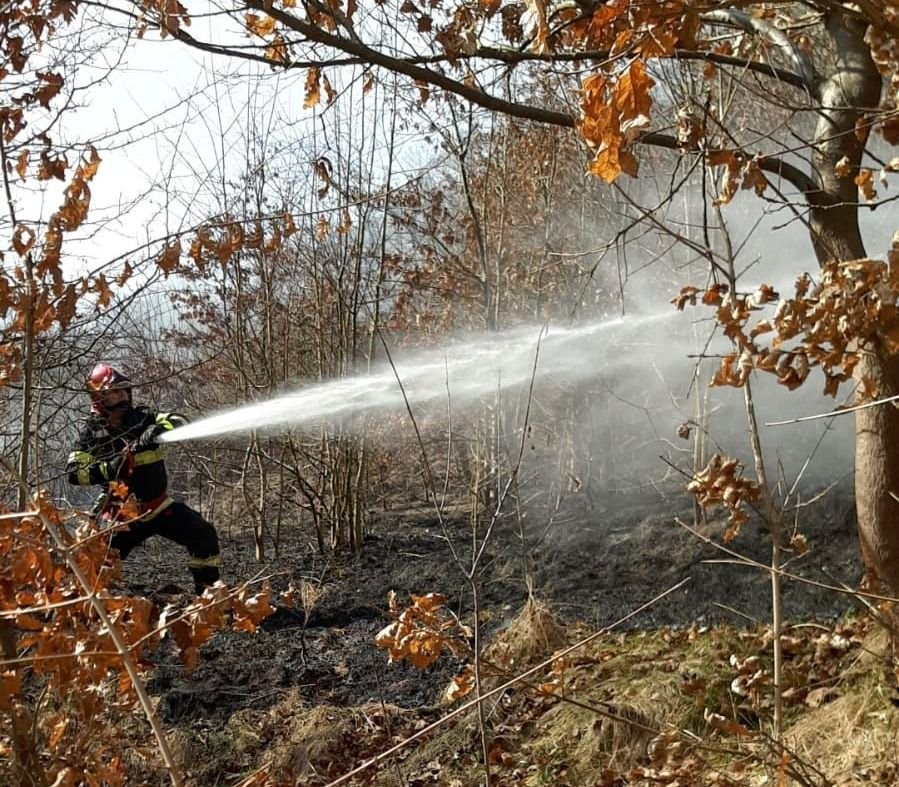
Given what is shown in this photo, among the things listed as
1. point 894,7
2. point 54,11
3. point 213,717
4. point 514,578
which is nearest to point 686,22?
point 894,7

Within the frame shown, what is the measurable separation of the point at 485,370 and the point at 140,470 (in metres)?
3.77

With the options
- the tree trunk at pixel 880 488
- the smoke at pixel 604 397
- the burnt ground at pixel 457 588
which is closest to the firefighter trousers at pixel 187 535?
the burnt ground at pixel 457 588

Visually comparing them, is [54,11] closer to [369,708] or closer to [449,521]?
[369,708]

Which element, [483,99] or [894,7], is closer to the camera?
[894,7]

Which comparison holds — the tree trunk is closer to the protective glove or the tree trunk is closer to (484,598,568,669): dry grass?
(484,598,568,669): dry grass

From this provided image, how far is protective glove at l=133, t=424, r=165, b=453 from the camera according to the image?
605cm

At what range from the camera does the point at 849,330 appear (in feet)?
8.68

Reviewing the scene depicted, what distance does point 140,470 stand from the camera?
6598mm

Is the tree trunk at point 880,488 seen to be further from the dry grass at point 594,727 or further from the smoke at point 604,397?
the smoke at point 604,397

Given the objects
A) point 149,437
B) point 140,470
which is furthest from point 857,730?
point 140,470

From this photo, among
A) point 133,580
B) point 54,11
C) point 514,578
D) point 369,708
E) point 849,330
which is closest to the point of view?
point 849,330

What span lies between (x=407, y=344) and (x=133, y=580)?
4.95 m

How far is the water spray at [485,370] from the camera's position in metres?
8.20

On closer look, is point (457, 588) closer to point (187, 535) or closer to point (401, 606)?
point (401, 606)
